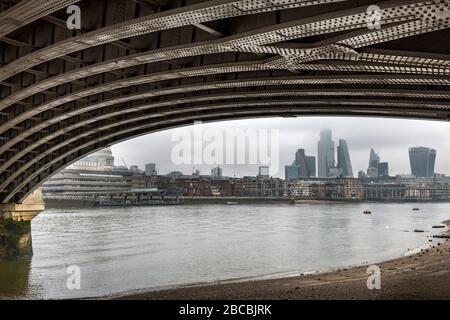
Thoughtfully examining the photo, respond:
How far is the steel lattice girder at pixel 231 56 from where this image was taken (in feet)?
32.5

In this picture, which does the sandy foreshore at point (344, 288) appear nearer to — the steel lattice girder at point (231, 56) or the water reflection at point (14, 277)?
the steel lattice girder at point (231, 56)

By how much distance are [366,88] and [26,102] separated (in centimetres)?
1599

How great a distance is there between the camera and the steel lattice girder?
990cm

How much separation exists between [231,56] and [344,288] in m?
11.7

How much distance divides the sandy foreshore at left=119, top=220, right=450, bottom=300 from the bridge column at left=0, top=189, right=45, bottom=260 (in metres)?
18.7

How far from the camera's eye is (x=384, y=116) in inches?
968

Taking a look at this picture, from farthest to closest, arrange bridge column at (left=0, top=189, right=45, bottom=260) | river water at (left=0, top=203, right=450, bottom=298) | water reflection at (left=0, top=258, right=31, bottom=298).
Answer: bridge column at (left=0, top=189, right=45, bottom=260), river water at (left=0, top=203, right=450, bottom=298), water reflection at (left=0, top=258, right=31, bottom=298)

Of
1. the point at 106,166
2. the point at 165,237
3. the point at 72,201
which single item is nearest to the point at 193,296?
the point at 165,237

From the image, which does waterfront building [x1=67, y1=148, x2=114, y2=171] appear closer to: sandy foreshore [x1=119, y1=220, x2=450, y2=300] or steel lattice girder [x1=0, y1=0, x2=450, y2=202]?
steel lattice girder [x1=0, y1=0, x2=450, y2=202]

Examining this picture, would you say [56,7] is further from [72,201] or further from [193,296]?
[72,201]

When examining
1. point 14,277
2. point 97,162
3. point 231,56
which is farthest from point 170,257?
point 97,162

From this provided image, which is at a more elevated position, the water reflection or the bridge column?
the bridge column

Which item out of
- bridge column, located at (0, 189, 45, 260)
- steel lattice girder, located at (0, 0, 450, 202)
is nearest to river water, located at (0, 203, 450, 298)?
bridge column, located at (0, 189, 45, 260)

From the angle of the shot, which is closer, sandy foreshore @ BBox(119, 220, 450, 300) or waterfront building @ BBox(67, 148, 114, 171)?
sandy foreshore @ BBox(119, 220, 450, 300)
